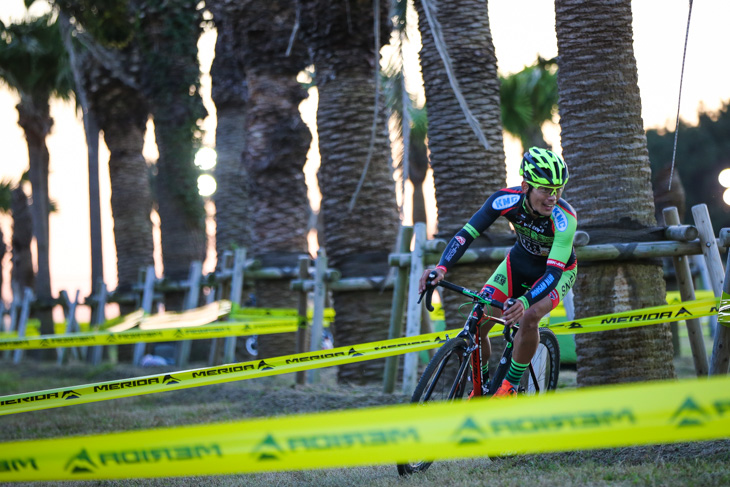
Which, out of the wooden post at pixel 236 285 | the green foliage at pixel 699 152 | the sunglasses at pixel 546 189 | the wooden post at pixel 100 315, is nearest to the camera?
the sunglasses at pixel 546 189

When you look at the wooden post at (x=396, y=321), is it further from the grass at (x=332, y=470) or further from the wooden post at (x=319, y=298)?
the wooden post at (x=319, y=298)

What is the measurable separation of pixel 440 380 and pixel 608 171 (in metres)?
2.89

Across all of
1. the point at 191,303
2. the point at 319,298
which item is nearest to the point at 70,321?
the point at 191,303

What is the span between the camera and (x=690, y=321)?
732 cm

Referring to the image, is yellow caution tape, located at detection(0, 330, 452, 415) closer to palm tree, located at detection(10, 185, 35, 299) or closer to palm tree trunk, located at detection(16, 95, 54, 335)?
palm tree trunk, located at detection(16, 95, 54, 335)

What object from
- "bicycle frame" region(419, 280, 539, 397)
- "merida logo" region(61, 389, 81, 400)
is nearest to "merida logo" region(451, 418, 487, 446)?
"bicycle frame" region(419, 280, 539, 397)

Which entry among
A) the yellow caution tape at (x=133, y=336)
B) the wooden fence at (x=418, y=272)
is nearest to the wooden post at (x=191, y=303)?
the wooden fence at (x=418, y=272)

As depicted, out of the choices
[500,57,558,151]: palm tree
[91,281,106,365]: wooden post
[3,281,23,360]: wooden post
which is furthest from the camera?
[500,57,558,151]: palm tree

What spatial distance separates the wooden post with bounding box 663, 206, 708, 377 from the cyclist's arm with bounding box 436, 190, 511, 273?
2.27m

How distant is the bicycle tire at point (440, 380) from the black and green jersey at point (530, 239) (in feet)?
1.84

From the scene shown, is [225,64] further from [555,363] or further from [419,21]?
[555,363]

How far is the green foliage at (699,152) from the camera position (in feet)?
149

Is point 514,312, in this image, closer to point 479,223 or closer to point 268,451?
point 479,223

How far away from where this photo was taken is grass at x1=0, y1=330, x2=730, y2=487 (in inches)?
191
